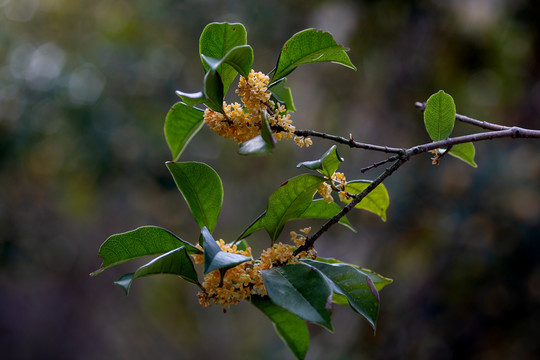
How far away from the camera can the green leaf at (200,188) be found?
0.68 m

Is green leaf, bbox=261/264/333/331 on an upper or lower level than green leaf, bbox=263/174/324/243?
lower

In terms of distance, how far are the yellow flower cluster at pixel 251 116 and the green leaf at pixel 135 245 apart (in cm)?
16

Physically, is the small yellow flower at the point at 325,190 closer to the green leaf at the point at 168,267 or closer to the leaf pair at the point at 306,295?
the leaf pair at the point at 306,295

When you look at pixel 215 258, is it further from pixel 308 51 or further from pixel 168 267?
pixel 308 51

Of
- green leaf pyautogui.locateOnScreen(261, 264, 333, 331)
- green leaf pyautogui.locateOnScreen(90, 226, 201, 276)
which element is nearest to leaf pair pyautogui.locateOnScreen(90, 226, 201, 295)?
green leaf pyautogui.locateOnScreen(90, 226, 201, 276)

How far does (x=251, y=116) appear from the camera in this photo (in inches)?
23.8

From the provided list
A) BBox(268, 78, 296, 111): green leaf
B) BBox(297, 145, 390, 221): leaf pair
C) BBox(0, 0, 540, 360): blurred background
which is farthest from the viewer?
BBox(0, 0, 540, 360): blurred background

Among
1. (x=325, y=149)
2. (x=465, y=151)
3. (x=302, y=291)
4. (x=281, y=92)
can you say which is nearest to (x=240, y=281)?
(x=302, y=291)

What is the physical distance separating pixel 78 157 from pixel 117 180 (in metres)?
0.38

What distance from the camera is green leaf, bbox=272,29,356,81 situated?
24.9 inches

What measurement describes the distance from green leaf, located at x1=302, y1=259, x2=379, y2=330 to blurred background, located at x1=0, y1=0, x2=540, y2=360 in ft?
6.75

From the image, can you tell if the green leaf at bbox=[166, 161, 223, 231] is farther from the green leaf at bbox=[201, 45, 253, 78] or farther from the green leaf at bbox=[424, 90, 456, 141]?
the green leaf at bbox=[424, 90, 456, 141]

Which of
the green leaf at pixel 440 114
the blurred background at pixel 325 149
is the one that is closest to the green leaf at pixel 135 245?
the green leaf at pixel 440 114

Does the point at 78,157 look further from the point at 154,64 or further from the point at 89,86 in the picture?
the point at 154,64
